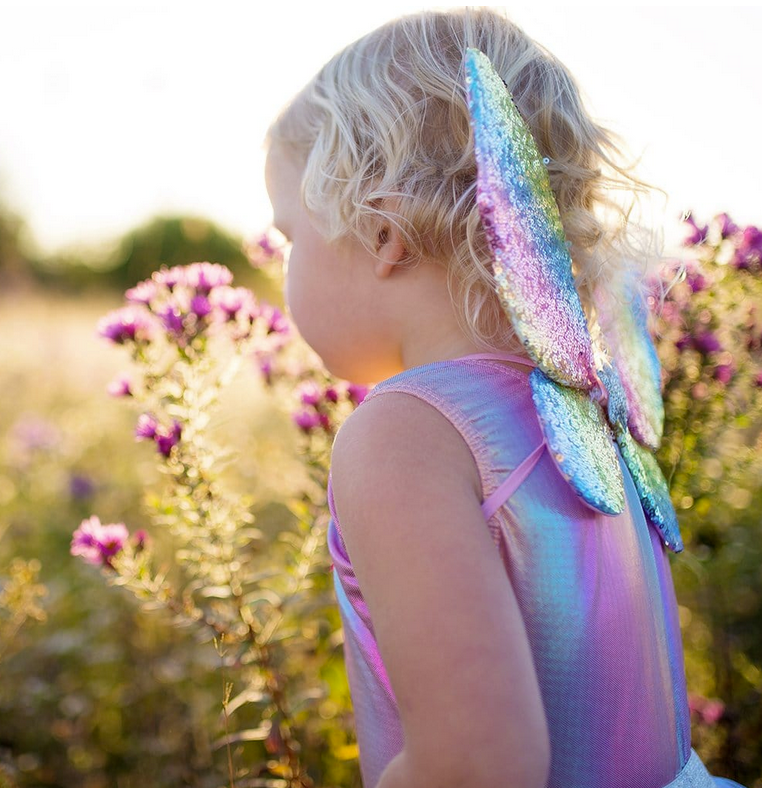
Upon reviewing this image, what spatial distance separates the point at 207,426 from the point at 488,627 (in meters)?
0.86

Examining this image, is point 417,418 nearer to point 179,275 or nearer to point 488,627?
point 488,627

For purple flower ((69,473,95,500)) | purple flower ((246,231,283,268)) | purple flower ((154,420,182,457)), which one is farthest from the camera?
purple flower ((69,473,95,500))

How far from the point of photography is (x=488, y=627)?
0.71 m

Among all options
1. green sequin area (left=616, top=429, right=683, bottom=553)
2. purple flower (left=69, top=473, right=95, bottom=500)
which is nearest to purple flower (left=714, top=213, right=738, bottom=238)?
green sequin area (left=616, top=429, right=683, bottom=553)

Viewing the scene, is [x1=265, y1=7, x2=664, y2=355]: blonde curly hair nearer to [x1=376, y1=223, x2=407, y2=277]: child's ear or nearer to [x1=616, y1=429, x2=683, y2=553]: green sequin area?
[x1=376, y1=223, x2=407, y2=277]: child's ear

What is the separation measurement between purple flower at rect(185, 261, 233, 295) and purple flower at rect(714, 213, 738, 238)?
0.99 meters

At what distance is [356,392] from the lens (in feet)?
5.48

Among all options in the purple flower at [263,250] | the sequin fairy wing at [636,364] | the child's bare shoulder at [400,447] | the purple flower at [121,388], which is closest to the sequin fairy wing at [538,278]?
the child's bare shoulder at [400,447]

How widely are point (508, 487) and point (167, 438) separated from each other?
2.27ft

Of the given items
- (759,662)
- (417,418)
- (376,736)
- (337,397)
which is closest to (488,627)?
(417,418)

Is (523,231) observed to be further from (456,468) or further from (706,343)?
(706,343)

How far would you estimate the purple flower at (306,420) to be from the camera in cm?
161

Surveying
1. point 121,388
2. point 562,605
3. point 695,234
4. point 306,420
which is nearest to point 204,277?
point 121,388

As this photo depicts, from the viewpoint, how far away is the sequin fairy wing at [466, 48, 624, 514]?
0.84 m
